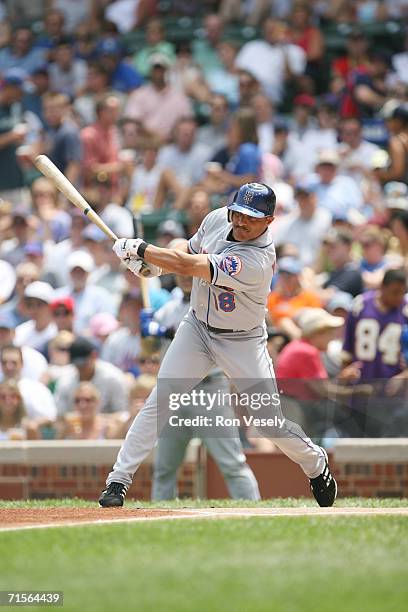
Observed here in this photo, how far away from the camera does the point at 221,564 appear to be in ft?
20.2

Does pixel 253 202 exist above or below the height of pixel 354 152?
above

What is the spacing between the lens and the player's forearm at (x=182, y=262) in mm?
8008

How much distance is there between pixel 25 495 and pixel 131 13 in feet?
31.2

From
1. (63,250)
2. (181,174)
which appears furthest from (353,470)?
Result: (181,174)

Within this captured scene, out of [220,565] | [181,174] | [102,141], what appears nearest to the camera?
[220,565]

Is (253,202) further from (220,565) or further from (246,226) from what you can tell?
(220,565)

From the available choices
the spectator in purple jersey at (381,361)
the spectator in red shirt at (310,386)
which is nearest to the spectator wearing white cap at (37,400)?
the spectator in red shirt at (310,386)

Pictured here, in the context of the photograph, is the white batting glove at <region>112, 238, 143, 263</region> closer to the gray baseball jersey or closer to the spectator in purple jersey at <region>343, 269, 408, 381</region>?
the gray baseball jersey

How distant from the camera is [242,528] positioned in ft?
23.4

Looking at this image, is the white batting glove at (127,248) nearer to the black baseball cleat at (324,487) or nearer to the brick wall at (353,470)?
the black baseball cleat at (324,487)

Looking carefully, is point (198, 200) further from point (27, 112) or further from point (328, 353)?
point (27, 112)

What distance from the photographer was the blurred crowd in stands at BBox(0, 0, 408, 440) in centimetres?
1189

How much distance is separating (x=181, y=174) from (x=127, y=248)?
311 inches

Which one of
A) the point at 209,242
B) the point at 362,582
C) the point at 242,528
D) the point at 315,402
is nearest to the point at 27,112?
the point at 315,402
